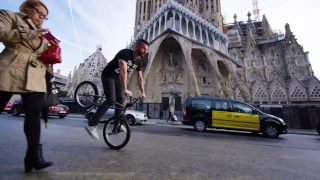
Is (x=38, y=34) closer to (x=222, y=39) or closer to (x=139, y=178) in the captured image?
(x=139, y=178)

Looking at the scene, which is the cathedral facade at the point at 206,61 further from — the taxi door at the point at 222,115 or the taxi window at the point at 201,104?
the taxi door at the point at 222,115

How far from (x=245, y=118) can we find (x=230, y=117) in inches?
27.7

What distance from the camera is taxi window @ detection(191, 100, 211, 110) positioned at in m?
9.39

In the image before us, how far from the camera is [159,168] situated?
2076 millimetres

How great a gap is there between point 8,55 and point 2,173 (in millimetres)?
1202

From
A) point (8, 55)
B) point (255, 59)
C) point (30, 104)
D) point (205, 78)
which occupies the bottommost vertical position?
point (30, 104)

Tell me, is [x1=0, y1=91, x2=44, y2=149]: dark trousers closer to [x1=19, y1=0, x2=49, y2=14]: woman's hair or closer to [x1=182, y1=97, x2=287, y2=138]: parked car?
[x1=19, y1=0, x2=49, y2=14]: woman's hair

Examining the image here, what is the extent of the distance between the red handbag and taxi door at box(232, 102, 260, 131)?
8.55 meters

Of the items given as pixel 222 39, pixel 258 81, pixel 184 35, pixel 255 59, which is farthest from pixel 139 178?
pixel 255 59

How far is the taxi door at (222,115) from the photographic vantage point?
871cm

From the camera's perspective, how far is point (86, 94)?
4.22 meters

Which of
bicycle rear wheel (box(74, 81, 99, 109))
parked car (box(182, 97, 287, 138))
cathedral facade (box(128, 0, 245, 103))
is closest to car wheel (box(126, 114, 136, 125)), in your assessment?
parked car (box(182, 97, 287, 138))

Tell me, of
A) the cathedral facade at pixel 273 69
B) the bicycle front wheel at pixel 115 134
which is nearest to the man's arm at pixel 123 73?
the bicycle front wheel at pixel 115 134

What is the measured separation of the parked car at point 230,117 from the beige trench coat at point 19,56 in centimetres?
827
